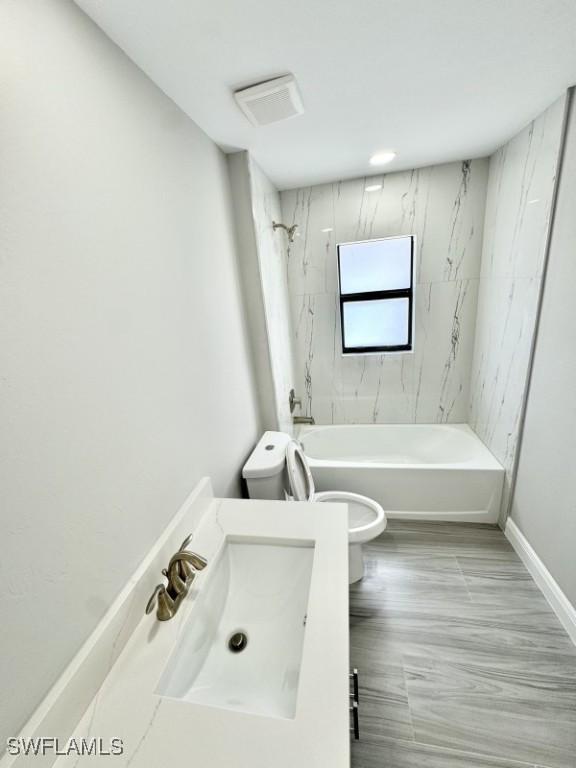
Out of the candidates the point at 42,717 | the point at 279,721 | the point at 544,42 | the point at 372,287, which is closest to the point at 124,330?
the point at 42,717

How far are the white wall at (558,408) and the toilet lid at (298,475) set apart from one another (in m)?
1.25

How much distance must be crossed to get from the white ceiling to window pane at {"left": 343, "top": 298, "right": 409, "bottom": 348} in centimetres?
120

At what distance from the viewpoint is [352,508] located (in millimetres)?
2010

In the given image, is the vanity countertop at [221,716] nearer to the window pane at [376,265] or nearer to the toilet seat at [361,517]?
the toilet seat at [361,517]

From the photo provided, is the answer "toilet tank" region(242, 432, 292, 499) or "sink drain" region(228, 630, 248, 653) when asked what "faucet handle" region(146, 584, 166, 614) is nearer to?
"sink drain" region(228, 630, 248, 653)

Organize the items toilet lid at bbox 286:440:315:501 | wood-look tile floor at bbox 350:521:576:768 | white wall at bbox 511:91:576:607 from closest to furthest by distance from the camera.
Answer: wood-look tile floor at bbox 350:521:576:768, white wall at bbox 511:91:576:607, toilet lid at bbox 286:440:315:501

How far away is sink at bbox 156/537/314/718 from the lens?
32.1 inches

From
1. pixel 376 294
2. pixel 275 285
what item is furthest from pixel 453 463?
pixel 275 285

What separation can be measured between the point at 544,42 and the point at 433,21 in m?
0.47

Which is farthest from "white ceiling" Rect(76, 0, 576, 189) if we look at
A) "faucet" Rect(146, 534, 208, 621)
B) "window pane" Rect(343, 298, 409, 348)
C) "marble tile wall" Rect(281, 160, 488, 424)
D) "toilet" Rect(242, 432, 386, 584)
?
"toilet" Rect(242, 432, 386, 584)

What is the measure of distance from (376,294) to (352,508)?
1707 mm

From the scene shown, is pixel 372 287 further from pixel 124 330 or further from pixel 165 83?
pixel 124 330

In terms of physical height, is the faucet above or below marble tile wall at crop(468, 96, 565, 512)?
below

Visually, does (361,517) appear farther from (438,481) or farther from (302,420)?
(302,420)
